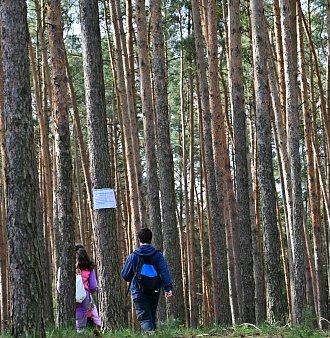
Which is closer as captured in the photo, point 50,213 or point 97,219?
point 97,219

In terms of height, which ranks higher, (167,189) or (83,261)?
(167,189)

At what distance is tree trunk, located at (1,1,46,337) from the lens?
20.4 feet

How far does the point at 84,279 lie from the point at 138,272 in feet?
5.62

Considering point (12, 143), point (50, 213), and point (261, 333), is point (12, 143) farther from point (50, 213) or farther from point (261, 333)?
point (50, 213)

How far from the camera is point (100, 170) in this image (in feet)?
30.3

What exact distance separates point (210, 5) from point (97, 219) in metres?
8.06

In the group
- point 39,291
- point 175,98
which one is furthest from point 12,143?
point 175,98

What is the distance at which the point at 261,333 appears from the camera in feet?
27.8

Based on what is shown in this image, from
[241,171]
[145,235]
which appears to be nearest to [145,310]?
[145,235]

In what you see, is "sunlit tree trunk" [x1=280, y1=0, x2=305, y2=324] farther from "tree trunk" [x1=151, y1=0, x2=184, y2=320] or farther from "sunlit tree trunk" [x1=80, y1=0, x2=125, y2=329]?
"sunlit tree trunk" [x1=80, y1=0, x2=125, y2=329]

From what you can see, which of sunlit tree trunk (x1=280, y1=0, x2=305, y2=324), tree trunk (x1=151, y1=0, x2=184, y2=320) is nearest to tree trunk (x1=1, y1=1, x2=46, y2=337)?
tree trunk (x1=151, y1=0, x2=184, y2=320)

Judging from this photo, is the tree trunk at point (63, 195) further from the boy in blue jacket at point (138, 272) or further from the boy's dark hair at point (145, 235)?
the boy's dark hair at point (145, 235)

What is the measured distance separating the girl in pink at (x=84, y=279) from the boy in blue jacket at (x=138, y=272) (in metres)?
1.47

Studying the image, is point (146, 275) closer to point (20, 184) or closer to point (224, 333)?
point (224, 333)
